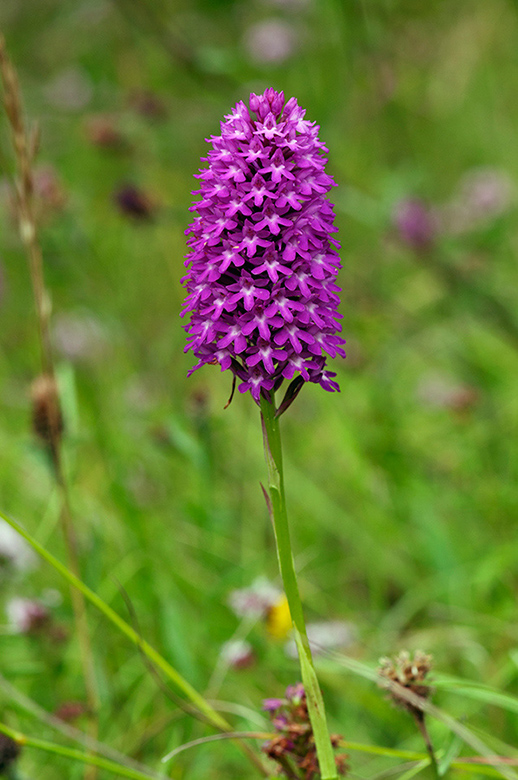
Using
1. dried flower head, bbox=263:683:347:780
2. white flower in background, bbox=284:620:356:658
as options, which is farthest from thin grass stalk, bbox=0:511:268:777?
white flower in background, bbox=284:620:356:658

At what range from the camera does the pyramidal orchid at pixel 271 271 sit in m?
1.15

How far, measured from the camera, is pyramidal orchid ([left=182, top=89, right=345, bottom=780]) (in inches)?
45.3

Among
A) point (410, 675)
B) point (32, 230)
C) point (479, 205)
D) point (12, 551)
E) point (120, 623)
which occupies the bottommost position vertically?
point (410, 675)

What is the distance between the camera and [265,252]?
1.16 meters

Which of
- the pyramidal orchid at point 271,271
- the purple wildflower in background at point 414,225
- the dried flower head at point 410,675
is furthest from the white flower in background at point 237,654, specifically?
the purple wildflower in background at point 414,225

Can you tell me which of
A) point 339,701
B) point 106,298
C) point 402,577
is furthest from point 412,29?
point 339,701

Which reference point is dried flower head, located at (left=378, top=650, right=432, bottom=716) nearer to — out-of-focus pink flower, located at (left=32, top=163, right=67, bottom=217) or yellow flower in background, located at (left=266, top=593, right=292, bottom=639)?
yellow flower in background, located at (left=266, top=593, right=292, bottom=639)

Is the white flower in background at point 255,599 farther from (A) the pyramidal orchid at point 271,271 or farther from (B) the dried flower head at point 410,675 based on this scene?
(A) the pyramidal orchid at point 271,271

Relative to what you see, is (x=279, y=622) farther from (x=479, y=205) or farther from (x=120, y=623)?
(x=479, y=205)

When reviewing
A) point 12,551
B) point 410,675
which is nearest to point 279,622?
point 12,551

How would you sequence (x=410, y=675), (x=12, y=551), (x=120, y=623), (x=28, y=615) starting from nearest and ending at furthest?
(x=410, y=675), (x=120, y=623), (x=28, y=615), (x=12, y=551)

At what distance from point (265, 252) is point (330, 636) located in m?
1.48

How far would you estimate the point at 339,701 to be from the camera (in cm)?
229

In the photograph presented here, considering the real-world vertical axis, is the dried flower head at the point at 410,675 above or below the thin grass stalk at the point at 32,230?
below
